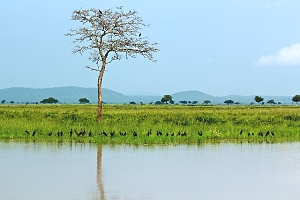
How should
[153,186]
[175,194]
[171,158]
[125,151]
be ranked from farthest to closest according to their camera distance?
[125,151] → [171,158] → [153,186] → [175,194]

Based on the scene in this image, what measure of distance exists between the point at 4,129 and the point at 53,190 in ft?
45.6

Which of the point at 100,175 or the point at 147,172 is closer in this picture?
the point at 100,175

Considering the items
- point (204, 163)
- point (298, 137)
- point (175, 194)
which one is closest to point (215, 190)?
point (175, 194)

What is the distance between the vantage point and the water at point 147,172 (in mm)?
9508

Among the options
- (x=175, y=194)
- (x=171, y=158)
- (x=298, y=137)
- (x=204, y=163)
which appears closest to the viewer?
(x=175, y=194)

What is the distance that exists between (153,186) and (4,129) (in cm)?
1407

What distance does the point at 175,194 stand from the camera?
9.43 m

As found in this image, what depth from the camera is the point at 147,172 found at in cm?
1194

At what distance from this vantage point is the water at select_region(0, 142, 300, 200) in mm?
9508

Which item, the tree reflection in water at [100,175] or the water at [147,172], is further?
the water at [147,172]

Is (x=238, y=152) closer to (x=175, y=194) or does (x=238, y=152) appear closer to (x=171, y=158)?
(x=171, y=158)

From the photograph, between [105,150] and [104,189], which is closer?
[104,189]

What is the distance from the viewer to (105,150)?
Answer: 16.6m

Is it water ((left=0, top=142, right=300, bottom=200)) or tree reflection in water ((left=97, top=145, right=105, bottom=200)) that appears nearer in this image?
tree reflection in water ((left=97, top=145, right=105, bottom=200))
